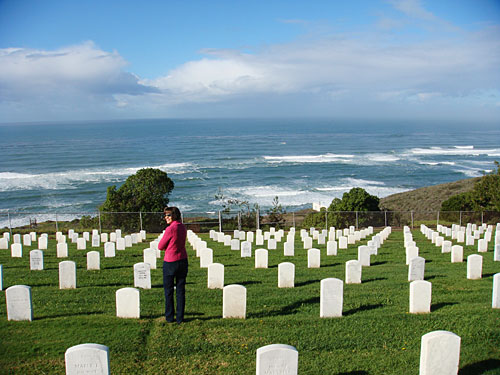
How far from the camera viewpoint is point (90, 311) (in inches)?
345

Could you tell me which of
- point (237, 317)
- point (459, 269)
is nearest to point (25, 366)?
point (237, 317)

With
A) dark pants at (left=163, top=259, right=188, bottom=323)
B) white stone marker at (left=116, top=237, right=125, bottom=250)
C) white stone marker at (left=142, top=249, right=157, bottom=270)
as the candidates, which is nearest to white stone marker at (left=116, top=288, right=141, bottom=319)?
dark pants at (left=163, top=259, right=188, bottom=323)

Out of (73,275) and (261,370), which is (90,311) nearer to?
(73,275)

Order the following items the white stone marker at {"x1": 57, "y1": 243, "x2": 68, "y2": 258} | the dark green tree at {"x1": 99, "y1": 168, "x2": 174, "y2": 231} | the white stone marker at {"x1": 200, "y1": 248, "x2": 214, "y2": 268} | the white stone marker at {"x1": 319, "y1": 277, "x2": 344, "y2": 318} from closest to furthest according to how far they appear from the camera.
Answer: the white stone marker at {"x1": 319, "y1": 277, "x2": 344, "y2": 318}, the white stone marker at {"x1": 200, "y1": 248, "x2": 214, "y2": 268}, the white stone marker at {"x1": 57, "y1": 243, "x2": 68, "y2": 258}, the dark green tree at {"x1": 99, "y1": 168, "x2": 174, "y2": 231}

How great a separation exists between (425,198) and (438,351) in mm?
44047

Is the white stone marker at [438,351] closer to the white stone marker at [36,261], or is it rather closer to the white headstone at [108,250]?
the white stone marker at [36,261]

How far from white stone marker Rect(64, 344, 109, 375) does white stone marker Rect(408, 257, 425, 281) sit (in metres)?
8.38

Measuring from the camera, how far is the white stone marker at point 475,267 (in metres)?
11.5

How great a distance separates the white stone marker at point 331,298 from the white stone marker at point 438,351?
8.37 feet

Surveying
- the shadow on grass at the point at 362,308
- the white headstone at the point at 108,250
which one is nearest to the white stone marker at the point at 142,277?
the shadow on grass at the point at 362,308

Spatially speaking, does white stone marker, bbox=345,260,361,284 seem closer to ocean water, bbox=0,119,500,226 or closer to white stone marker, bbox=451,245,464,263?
white stone marker, bbox=451,245,464,263

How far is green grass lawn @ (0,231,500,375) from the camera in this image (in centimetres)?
657

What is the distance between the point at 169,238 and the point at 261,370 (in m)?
3.08

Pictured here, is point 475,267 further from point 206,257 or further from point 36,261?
point 36,261
